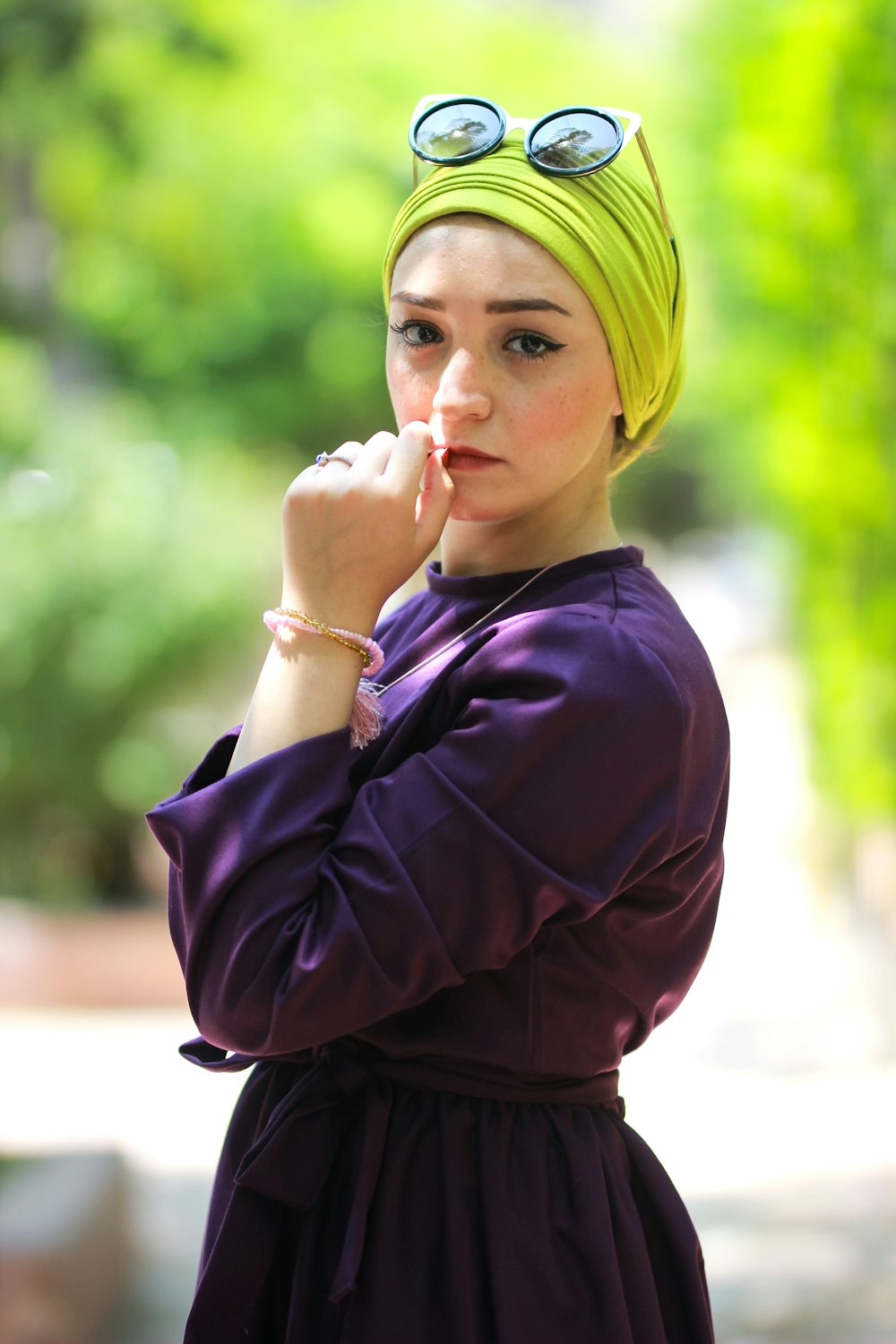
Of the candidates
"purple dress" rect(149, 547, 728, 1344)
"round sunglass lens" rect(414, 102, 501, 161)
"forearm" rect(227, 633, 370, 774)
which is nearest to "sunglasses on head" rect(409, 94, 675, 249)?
"round sunglass lens" rect(414, 102, 501, 161)

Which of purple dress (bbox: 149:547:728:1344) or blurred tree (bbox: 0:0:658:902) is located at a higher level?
blurred tree (bbox: 0:0:658:902)

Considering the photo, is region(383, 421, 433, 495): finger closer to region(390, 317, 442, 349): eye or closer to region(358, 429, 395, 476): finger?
region(358, 429, 395, 476): finger

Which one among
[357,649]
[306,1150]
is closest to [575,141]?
[357,649]

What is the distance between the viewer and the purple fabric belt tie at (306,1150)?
4.83ft

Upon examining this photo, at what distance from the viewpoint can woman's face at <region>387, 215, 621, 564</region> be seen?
1445 mm

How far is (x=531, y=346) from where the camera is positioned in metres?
1.47

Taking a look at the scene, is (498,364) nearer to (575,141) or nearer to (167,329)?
(575,141)

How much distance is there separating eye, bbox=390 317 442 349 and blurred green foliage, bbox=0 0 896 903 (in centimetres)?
99

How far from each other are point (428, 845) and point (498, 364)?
47 cm

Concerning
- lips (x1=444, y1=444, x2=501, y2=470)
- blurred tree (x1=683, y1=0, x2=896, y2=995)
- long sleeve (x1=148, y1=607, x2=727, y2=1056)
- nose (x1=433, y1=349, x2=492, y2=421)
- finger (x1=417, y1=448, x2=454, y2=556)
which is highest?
blurred tree (x1=683, y1=0, x2=896, y2=995)

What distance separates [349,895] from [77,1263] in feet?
8.85

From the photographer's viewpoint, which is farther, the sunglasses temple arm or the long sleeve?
the sunglasses temple arm

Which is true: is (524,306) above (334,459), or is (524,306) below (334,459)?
above

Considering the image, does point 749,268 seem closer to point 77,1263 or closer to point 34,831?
point 34,831
